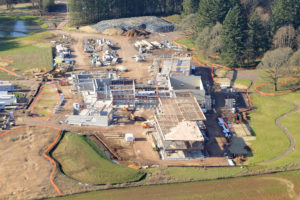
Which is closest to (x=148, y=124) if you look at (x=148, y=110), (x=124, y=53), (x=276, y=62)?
(x=148, y=110)

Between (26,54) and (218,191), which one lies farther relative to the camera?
(26,54)

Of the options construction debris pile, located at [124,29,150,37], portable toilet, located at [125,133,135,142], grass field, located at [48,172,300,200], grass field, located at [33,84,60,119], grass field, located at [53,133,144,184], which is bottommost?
grass field, located at [48,172,300,200]

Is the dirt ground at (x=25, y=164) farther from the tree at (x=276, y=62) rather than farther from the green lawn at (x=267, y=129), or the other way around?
the tree at (x=276, y=62)

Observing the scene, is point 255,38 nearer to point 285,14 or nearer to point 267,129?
point 285,14

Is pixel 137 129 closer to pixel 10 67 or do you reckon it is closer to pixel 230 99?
pixel 230 99

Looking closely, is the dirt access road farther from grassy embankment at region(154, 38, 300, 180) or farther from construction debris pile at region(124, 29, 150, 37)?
grassy embankment at region(154, 38, 300, 180)

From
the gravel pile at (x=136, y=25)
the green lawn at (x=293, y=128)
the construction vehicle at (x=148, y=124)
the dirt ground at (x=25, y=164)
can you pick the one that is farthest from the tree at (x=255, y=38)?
the dirt ground at (x=25, y=164)

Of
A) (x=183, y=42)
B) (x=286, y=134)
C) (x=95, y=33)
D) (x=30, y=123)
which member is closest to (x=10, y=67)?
(x=30, y=123)

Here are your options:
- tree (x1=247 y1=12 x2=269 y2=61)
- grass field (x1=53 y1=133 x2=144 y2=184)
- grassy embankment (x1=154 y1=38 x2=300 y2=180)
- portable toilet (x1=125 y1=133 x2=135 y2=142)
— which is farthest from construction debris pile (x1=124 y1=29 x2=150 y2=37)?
grass field (x1=53 y1=133 x2=144 y2=184)
